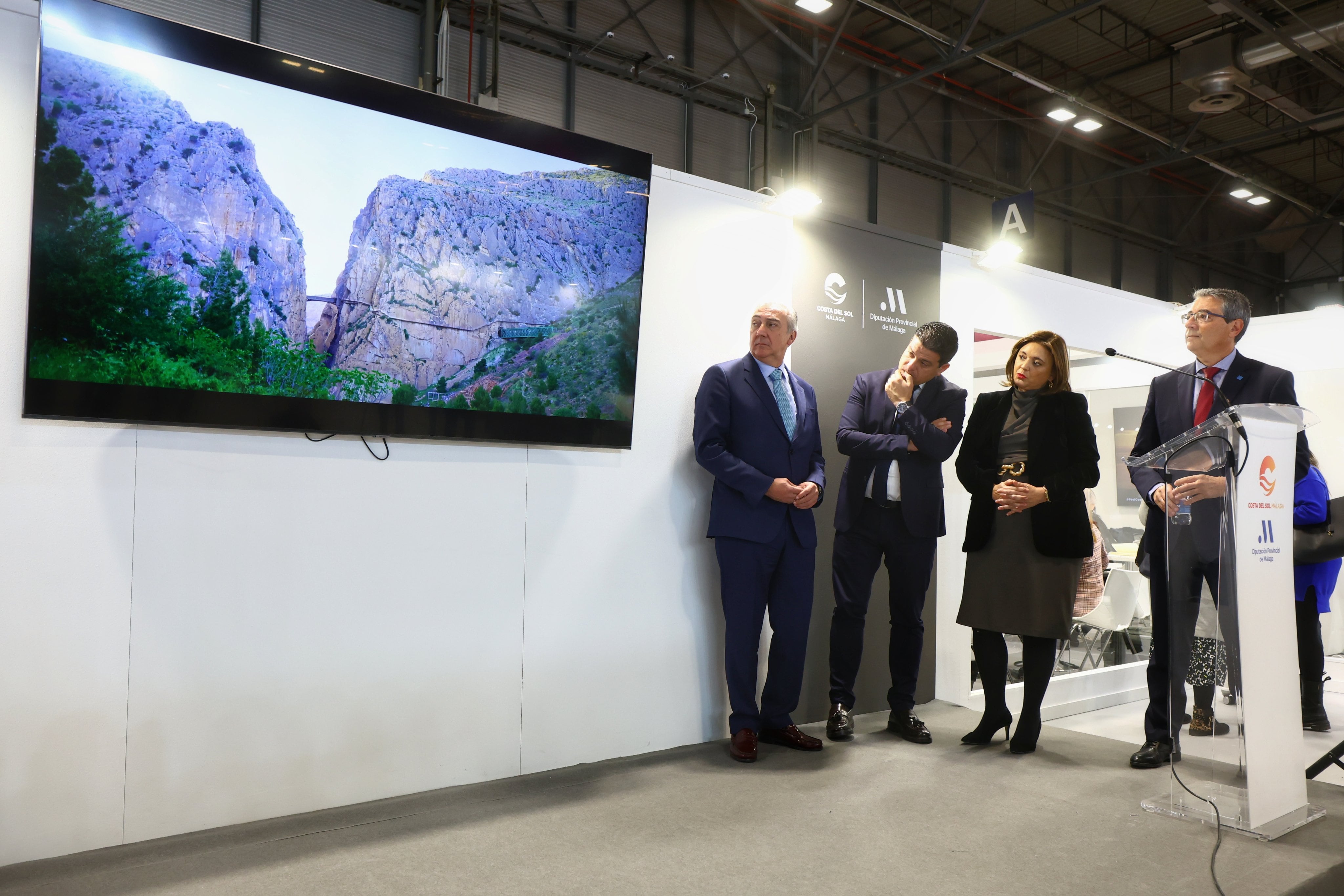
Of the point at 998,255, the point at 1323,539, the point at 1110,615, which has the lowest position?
the point at 1110,615

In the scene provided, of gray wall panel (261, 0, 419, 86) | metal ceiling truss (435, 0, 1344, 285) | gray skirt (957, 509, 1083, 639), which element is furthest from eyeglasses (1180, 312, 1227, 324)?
gray wall panel (261, 0, 419, 86)

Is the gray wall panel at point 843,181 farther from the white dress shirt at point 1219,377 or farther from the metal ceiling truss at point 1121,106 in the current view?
the white dress shirt at point 1219,377

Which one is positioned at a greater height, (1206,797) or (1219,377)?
(1219,377)

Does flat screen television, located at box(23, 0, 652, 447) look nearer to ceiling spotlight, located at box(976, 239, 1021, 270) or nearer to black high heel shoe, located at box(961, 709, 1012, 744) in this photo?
black high heel shoe, located at box(961, 709, 1012, 744)

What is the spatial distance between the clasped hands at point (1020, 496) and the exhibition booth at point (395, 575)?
825mm

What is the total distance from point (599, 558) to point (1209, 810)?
6.99 feet

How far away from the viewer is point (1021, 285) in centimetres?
488

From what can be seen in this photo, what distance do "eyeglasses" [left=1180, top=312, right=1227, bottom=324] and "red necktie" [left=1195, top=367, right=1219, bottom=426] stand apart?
0.60 ft

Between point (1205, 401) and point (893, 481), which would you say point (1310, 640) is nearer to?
point (1205, 401)

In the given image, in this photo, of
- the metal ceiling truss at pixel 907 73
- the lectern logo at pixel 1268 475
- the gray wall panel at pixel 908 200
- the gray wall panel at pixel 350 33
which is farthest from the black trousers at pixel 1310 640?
the gray wall panel at pixel 908 200

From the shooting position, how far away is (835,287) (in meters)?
4.10

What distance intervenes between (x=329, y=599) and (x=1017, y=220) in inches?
152

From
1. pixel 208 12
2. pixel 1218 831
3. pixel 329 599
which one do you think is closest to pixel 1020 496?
pixel 1218 831

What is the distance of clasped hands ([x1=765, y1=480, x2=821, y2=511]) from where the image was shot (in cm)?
325
